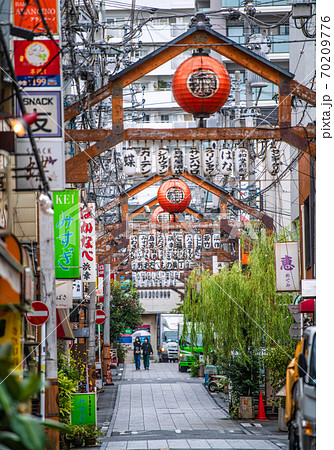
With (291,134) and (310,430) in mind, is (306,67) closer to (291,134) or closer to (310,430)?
(291,134)

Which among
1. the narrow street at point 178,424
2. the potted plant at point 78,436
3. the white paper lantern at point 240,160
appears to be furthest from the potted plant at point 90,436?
the white paper lantern at point 240,160

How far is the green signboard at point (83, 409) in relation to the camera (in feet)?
69.3

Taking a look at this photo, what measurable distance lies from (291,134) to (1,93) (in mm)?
7143

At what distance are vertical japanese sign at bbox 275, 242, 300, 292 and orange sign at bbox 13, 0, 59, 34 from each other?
1259 centimetres

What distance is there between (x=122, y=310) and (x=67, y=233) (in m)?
39.0

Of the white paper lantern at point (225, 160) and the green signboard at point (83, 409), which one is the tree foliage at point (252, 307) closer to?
the green signboard at point (83, 409)

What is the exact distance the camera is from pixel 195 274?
35.8m

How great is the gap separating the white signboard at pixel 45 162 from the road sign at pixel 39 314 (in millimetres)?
3679

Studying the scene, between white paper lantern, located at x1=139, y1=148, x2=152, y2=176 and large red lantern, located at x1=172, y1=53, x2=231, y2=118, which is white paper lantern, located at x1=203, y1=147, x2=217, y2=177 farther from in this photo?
large red lantern, located at x1=172, y1=53, x2=231, y2=118

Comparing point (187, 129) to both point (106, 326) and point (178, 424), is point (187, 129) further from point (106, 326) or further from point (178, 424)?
point (106, 326)

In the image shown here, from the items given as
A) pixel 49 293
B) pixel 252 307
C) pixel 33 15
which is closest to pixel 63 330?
pixel 49 293

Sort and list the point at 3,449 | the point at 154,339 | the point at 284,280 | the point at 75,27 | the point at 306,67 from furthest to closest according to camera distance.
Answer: the point at 154,339 → the point at 306,67 → the point at 284,280 → the point at 75,27 → the point at 3,449

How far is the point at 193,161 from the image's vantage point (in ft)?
64.0

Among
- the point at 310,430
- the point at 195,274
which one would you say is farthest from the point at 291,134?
the point at 195,274
